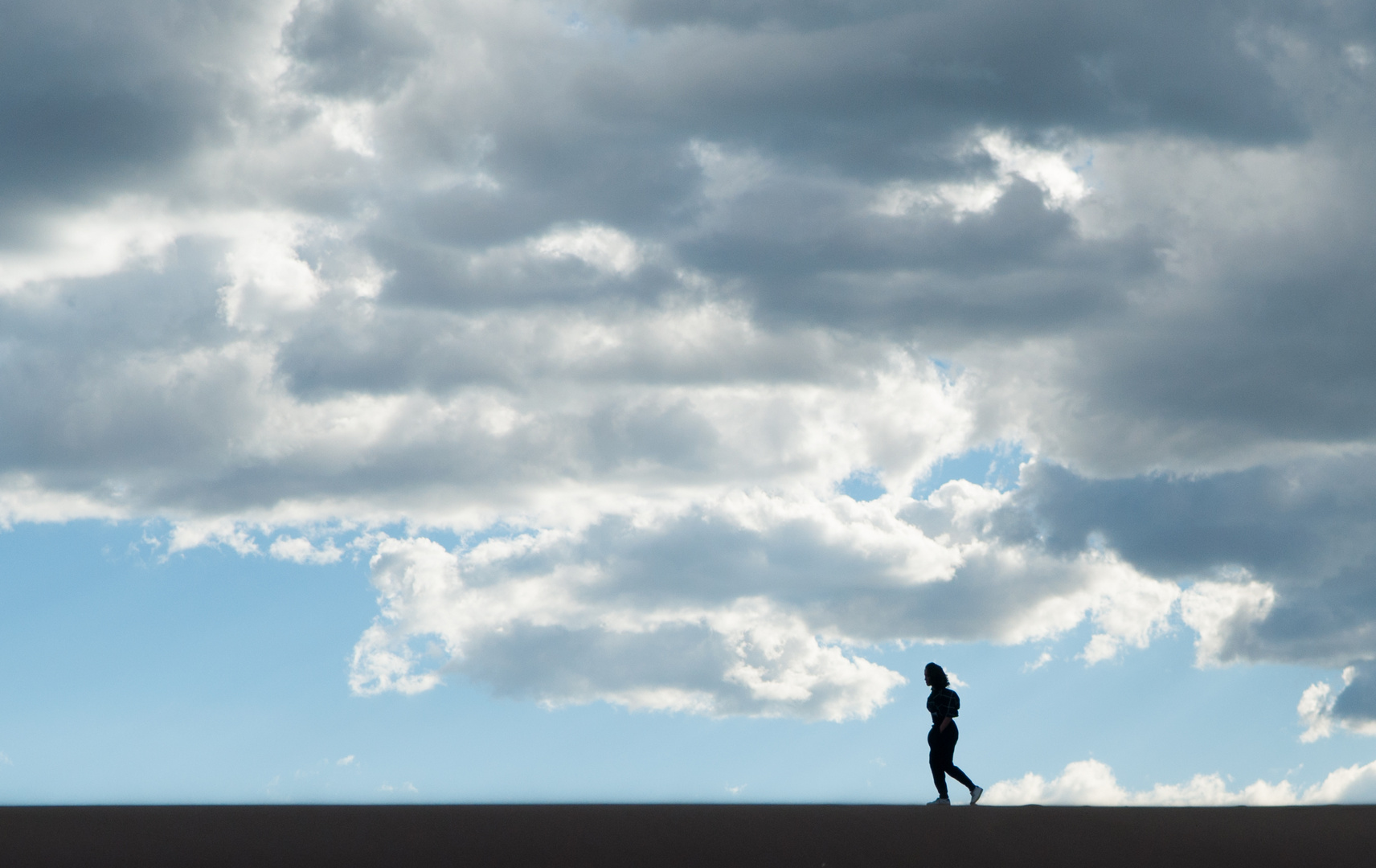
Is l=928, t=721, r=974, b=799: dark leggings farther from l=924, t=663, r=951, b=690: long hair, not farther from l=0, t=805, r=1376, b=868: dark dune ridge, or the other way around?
l=0, t=805, r=1376, b=868: dark dune ridge

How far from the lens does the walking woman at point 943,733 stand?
2102cm

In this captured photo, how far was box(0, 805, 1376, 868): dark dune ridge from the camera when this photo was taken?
12141 mm

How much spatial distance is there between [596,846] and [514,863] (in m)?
0.89

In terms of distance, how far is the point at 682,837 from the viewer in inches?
519

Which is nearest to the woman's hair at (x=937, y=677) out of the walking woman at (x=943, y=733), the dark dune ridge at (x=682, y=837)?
the walking woman at (x=943, y=733)

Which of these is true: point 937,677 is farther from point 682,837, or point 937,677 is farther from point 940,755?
point 682,837

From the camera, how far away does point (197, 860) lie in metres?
11.9

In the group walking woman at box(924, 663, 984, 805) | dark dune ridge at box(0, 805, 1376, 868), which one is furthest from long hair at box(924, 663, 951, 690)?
dark dune ridge at box(0, 805, 1376, 868)

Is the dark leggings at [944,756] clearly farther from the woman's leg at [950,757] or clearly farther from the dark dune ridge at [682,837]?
the dark dune ridge at [682,837]

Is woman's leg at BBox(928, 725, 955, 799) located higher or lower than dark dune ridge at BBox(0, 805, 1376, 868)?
higher

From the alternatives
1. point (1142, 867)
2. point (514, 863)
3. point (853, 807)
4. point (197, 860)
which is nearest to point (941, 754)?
point (853, 807)

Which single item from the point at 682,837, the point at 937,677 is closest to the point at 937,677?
the point at 937,677

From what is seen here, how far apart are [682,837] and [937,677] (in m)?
9.40

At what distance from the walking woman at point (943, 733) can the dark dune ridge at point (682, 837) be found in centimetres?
536
